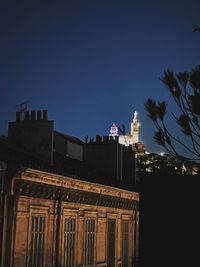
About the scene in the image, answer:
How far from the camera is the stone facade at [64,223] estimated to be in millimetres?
16250

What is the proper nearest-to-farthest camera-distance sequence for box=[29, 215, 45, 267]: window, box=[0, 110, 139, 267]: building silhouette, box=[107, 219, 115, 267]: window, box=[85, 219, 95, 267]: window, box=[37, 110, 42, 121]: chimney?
box=[0, 110, 139, 267]: building silhouette, box=[29, 215, 45, 267]: window, box=[37, 110, 42, 121]: chimney, box=[85, 219, 95, 267]: window, box=[107, 219, 115, 267]: window

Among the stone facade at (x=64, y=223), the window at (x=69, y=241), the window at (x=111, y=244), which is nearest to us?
the stone facade at (x=64, y=223)

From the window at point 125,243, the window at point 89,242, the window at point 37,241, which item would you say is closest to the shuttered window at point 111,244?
the window at point 125,243

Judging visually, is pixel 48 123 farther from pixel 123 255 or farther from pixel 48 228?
pixel 123 255

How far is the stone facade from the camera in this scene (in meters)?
16.2

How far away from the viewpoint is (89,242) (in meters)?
22.0

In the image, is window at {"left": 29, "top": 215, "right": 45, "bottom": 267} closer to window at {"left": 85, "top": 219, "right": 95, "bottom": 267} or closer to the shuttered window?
window at {"left": 85, "top": 219, "right": 95, "bottom": 267}

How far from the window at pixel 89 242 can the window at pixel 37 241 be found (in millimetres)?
3958

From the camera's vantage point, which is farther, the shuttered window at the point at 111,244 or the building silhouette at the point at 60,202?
the shuttered window at the point at 111,244

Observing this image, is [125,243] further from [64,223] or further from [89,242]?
[64,223]

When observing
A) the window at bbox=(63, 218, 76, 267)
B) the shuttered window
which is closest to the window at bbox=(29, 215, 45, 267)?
the window at bbox=(63, 218, 76, 267)

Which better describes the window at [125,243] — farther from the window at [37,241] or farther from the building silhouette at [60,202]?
the window at [37,241]

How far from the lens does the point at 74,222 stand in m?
20.5

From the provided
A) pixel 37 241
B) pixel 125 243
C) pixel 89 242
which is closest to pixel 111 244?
pixel 125 243
